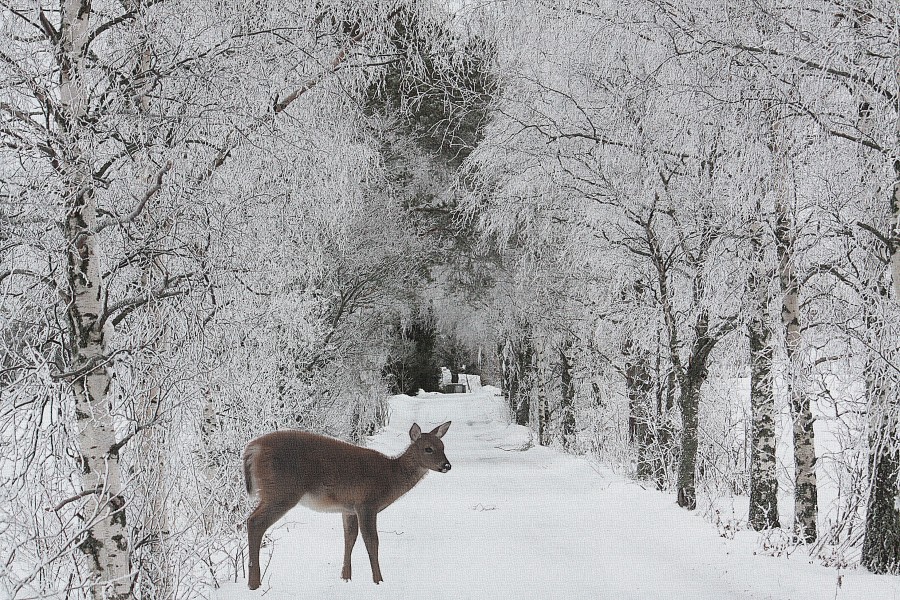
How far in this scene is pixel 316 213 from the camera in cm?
666

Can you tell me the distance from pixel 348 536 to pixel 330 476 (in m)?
0.65

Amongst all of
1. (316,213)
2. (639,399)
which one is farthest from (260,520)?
(639,399)

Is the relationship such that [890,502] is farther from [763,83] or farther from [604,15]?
[604,15]

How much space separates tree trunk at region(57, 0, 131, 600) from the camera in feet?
11.7

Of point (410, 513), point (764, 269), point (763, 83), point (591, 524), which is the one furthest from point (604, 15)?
point (410, 513)

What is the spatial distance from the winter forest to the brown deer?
444mm

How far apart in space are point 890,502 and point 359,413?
13879 millimetres

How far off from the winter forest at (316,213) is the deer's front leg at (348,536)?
92 cm

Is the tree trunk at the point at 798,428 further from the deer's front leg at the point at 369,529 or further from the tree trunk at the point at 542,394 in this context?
the tree trunk at the point at 542,394

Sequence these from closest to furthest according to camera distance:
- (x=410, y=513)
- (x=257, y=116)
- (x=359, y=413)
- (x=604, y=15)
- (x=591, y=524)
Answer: (x=257, y=116)
(x=604, y=15)
(x=591, y=524)
(x=410, y=513)
(x=359, y=413)

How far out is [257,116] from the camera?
12.7 feet

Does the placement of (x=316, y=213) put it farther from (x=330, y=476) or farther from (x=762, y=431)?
(x=762, y=431)

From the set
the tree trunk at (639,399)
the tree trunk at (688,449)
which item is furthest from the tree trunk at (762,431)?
the tree trunk at (639,399)

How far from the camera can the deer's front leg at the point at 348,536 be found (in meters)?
5.20
